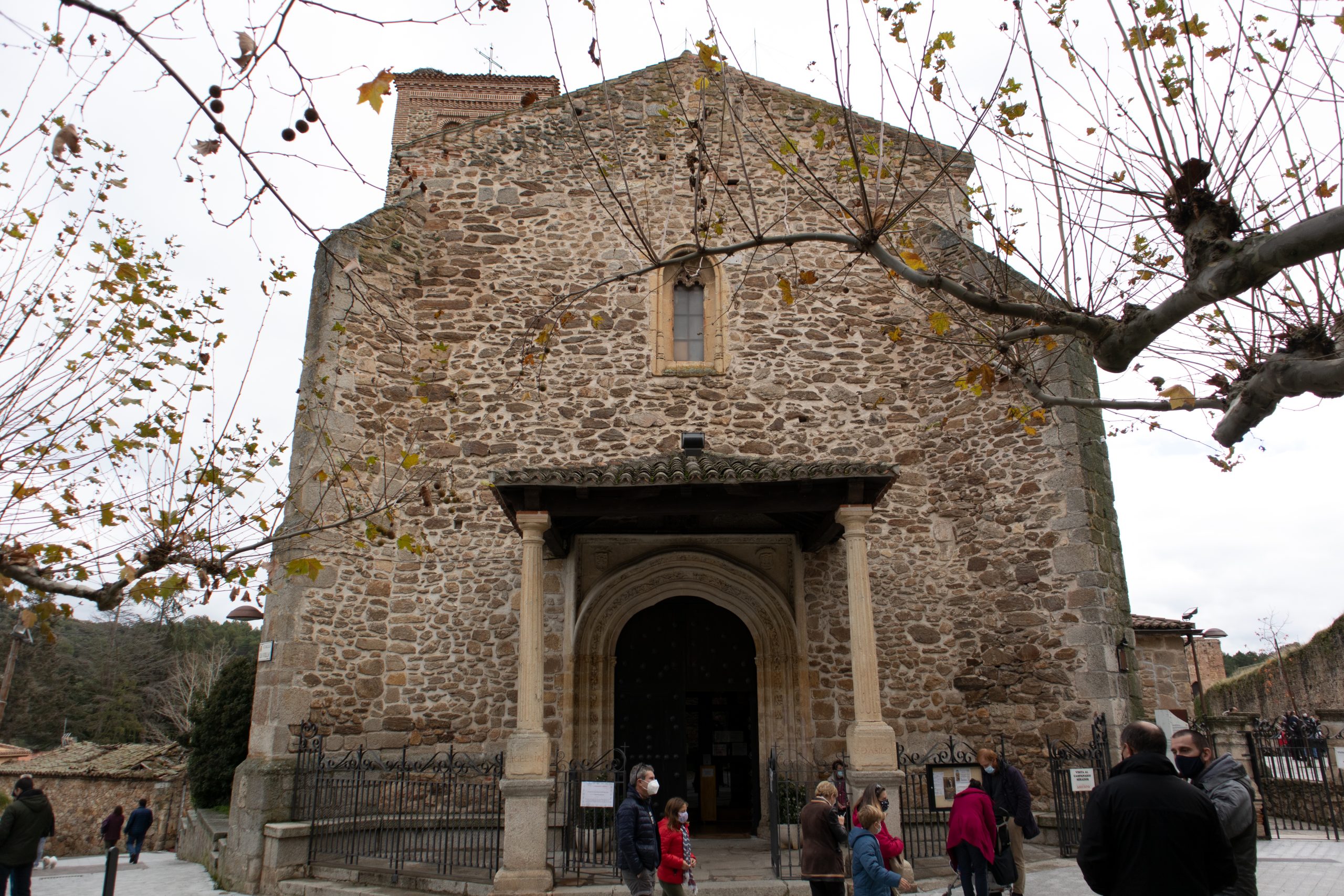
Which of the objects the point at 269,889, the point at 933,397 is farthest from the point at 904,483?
the point at 269,889

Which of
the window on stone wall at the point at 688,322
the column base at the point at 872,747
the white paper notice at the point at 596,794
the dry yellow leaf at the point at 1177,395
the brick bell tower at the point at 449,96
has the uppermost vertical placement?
the brick bell tower at the point at 449,96

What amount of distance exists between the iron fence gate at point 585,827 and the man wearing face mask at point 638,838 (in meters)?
1.38

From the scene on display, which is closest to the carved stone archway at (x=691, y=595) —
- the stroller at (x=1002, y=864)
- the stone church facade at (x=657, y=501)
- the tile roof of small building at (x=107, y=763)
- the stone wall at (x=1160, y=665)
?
the stone church facade at (x=657, y=501)

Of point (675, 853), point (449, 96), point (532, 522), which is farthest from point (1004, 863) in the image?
point (449, 96)

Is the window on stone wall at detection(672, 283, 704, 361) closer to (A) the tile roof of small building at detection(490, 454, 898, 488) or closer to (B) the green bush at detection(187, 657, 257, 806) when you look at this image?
(A) the tile roof of small building at detection(490, 454, 898, 488)

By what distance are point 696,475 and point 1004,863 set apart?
13.3 feet

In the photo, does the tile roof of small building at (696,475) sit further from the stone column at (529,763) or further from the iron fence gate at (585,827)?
the iron fence gate at (585,827)

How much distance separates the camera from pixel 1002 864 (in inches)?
249

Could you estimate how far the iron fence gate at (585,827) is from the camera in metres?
7.42

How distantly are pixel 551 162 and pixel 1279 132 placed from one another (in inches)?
352

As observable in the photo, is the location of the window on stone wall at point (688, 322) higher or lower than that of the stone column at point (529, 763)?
higher

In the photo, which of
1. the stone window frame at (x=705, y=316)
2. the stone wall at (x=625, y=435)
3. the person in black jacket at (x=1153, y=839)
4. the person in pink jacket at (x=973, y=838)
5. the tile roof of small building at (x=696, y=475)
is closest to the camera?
the person in black jacket at (x=1153, y=839)

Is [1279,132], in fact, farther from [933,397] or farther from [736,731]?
[736,731]

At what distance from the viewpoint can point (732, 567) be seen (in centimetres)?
1006
